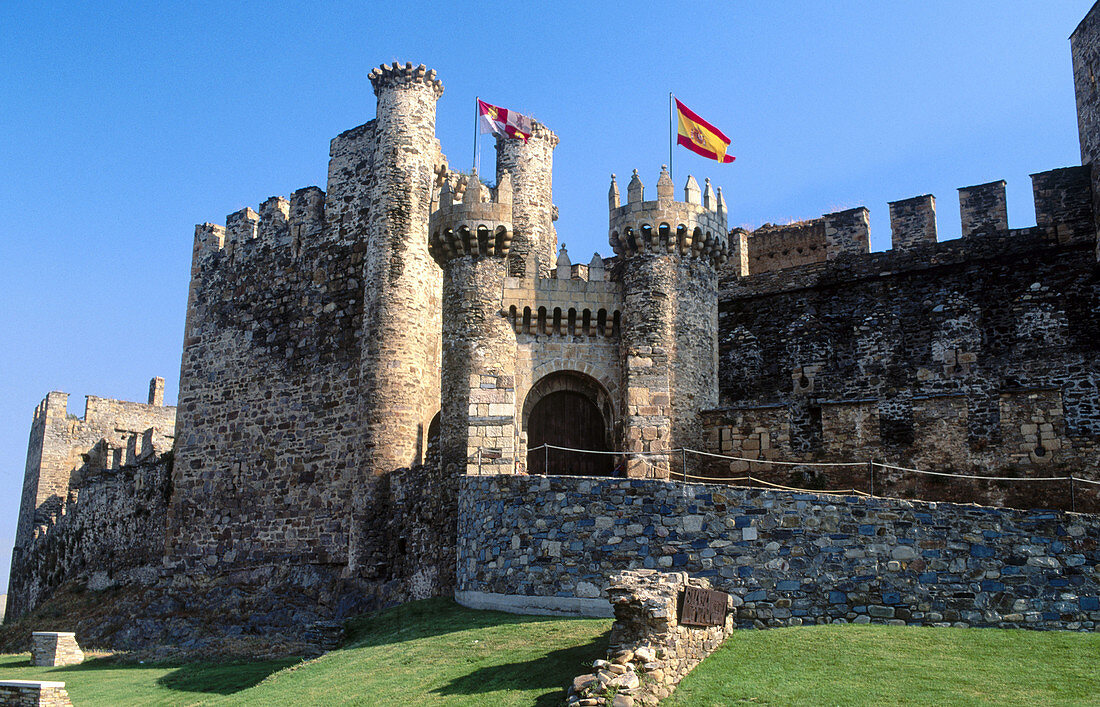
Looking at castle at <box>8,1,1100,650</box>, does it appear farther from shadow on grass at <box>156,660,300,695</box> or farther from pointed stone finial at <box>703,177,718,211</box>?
shadow on grass at <box>156,660,300,695</box>

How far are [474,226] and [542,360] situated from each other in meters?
3.31

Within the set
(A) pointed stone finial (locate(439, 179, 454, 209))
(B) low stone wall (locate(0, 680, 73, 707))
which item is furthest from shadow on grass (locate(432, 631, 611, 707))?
(A) pointed stone finial (locate(439, 179, 454, 209))

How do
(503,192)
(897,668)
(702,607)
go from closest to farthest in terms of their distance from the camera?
1. (897,668)
2. (702,607)
3. (503,192)

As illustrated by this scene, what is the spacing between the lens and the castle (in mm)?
23406

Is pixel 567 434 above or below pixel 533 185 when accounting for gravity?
below

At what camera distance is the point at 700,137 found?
84.7ft

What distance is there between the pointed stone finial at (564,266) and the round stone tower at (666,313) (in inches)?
44.0

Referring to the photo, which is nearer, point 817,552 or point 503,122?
point 817,552

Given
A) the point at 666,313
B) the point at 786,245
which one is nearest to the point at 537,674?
the point at 666,313

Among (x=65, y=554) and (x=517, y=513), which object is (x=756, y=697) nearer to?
(x=517, y=513)

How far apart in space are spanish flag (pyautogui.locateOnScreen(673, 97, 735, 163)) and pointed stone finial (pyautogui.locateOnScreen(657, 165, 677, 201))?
3.43 ft

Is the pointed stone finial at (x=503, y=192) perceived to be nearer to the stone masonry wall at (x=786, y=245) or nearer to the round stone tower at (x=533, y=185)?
the round stone tower at (x=533, y=185)

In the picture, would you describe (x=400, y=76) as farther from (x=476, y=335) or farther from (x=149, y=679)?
(x=149, y=679)

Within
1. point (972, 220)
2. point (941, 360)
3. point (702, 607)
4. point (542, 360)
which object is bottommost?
point (702, 607)
